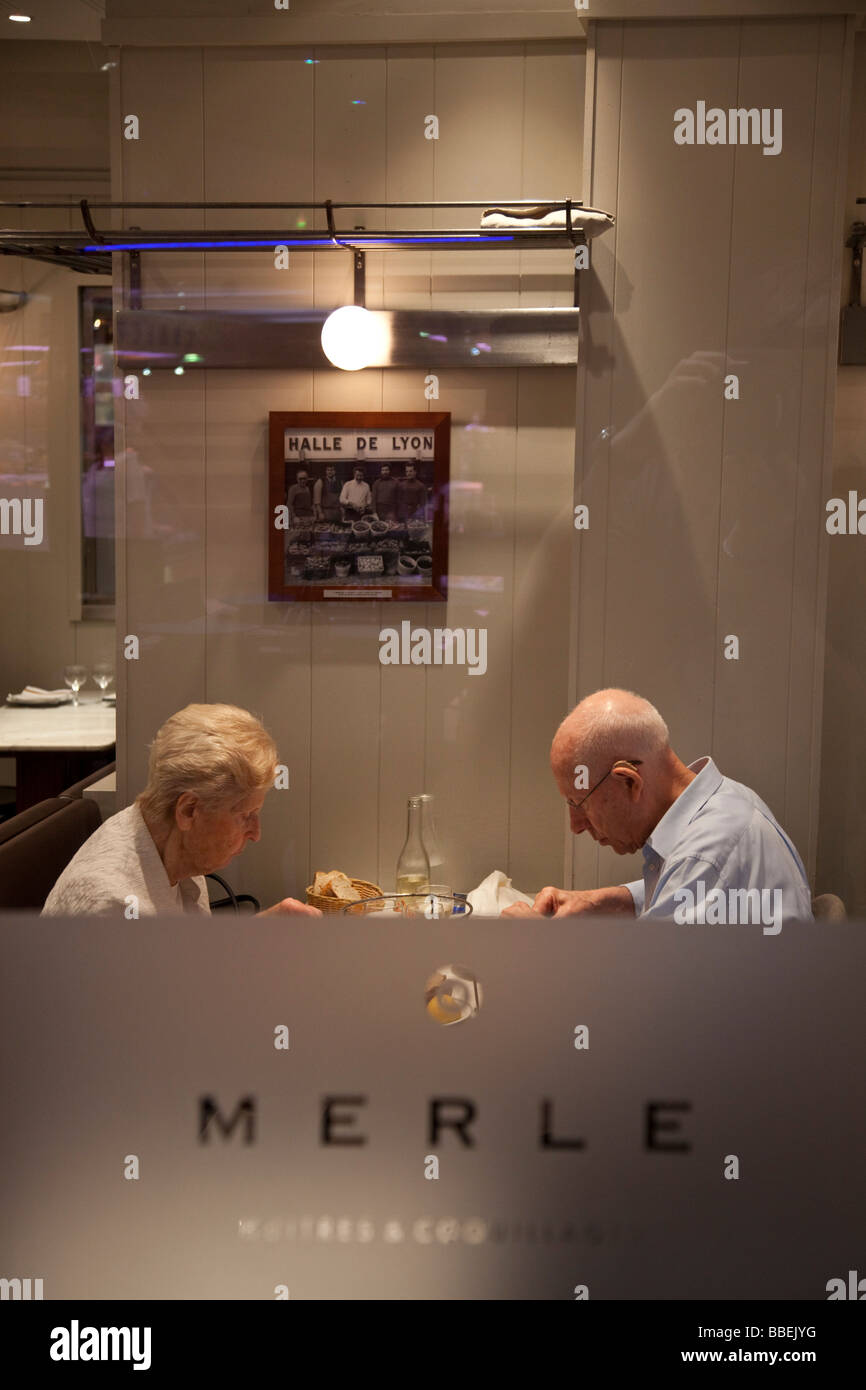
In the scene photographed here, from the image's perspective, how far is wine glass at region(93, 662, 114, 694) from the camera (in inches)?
47.1

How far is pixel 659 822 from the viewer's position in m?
1.30

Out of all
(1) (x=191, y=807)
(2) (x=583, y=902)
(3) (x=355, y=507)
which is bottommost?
(2) (x=583, y=902)

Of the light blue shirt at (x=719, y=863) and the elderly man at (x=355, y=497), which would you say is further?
the elderly man at (x=355, y=497)

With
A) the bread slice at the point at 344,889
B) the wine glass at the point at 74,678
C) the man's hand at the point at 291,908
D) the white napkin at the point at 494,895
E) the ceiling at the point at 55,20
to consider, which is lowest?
the white napkin at the point at 494,895

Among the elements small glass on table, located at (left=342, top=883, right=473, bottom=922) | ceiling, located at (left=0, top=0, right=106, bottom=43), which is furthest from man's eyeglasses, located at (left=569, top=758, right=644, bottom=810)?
ceiling, located at (left=0, top=0, right=106, bottom=43)

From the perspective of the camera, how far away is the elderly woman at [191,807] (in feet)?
3.91

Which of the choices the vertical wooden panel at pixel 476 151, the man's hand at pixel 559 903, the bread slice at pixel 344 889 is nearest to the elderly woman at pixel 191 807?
the bread slice at pixel 344 889

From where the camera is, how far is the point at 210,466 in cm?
124

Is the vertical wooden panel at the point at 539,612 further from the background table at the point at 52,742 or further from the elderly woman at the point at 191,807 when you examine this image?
the background table at the point at 52,742

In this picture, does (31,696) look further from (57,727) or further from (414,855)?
(414,855)

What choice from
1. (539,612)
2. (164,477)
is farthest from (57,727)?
(539,612)

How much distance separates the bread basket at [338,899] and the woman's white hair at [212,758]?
159 mm

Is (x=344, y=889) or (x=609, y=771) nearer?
(x=344, y=889)

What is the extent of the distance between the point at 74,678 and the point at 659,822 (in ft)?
2.26
